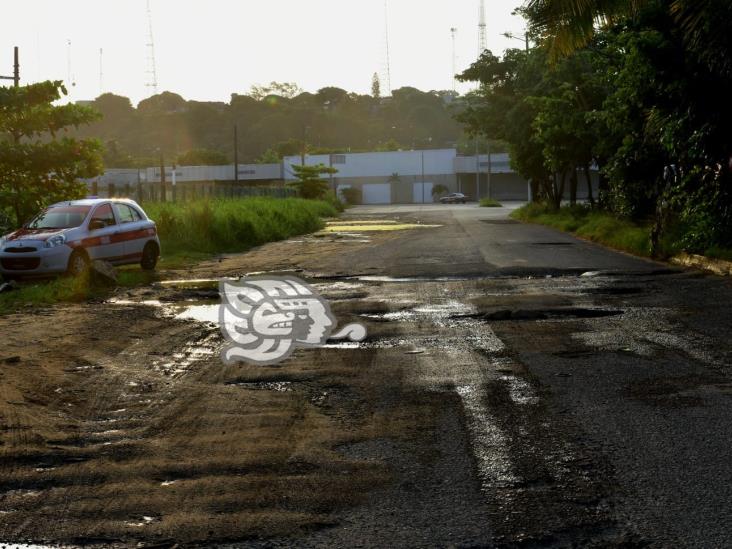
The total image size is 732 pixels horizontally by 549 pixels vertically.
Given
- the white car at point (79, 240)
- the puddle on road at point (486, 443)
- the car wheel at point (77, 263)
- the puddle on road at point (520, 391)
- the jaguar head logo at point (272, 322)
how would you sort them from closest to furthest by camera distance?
the puddle on road at point (486, 443) < the puddle on road at point (520, 391) < the jaguar head logo at point (272, 322) < the white car at point (79, 240) < the car wheel at point (77, 263)

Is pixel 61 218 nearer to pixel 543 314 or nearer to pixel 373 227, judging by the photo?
pixel 543 314

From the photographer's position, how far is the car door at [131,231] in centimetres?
1955

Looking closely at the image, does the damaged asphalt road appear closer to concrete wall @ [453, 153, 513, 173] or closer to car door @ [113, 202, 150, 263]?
car door @ [113, 202, 150, 263]

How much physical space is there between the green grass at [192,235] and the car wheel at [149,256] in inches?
8.4

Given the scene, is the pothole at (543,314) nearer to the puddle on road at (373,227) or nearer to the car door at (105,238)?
the car door at (105,238)

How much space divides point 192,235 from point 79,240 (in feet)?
32.5

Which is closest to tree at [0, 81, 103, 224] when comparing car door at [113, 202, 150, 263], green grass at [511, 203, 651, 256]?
car door at [113, 202, 150, 263]

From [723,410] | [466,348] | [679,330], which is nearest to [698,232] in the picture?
[679,330]

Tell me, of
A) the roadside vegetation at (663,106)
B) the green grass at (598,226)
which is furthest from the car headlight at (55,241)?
the green grass at (598,226)

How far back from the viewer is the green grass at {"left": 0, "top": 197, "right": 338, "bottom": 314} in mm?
15430

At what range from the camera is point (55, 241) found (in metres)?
17.7

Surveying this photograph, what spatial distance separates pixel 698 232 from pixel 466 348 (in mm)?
10337

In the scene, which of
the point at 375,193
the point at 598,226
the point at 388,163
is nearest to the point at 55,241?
the point at 598,226

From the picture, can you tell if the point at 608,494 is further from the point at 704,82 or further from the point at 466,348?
the point at 704,82
